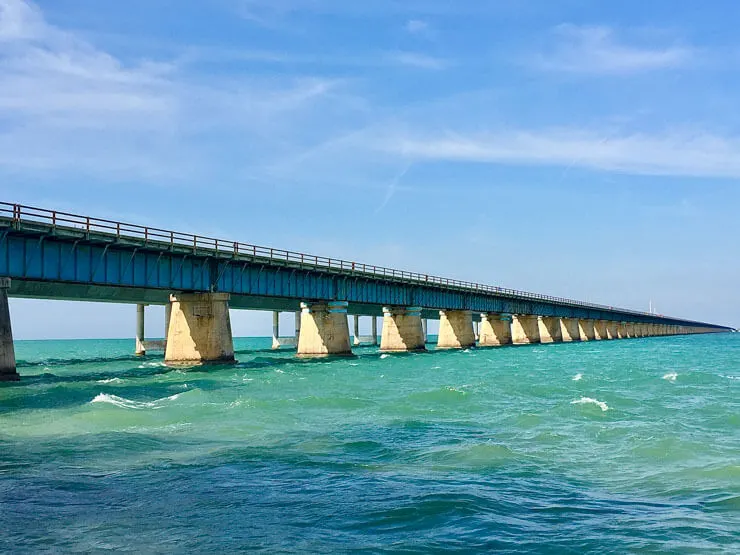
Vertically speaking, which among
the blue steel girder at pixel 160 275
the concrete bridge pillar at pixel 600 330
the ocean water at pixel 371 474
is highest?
the blue steel girder at pixel 160 275

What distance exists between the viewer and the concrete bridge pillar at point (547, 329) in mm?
147250

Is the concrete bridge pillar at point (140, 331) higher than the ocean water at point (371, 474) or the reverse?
higher

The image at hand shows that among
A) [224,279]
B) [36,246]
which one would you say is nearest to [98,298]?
[224,279]

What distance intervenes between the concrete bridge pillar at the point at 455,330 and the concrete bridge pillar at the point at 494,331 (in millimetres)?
13415

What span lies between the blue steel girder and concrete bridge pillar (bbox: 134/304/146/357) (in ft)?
45.9

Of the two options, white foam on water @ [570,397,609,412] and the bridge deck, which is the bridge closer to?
the bridge deck

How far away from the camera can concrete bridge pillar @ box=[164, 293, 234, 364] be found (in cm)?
5809

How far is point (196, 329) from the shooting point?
2308 inches

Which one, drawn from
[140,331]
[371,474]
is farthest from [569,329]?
[371,474]

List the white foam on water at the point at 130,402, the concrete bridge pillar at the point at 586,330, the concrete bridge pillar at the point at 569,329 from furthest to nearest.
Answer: the concrete bridge pillar at the point at 586,330 → the concrete bridge pillar at the point at 569,329 → the white foam on water at the point at 130,402

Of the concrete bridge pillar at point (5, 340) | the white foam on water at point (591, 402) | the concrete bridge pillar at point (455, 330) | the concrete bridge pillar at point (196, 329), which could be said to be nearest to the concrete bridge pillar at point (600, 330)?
the concrete bridge pillar at point (455, 330)

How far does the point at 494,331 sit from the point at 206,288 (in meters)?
73.7

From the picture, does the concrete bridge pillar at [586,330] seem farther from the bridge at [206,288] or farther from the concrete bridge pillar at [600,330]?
the bridge at [206,288]

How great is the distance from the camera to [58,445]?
21.0 m
